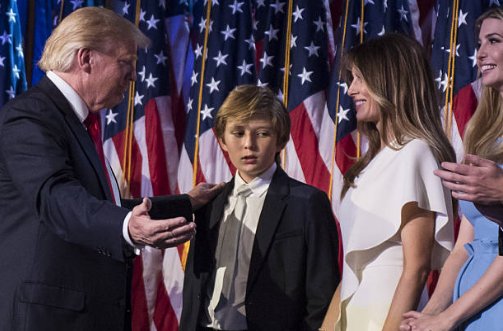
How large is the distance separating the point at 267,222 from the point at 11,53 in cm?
262

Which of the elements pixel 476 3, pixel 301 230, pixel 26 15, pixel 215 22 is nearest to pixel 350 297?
pixel 301 230

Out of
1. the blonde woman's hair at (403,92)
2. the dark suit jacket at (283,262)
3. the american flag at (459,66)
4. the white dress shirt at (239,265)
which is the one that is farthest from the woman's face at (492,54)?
the american flag at (459,66)

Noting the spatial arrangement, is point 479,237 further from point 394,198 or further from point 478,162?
point 478,162

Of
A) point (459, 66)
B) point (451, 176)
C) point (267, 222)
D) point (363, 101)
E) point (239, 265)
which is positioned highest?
point (459, 66)

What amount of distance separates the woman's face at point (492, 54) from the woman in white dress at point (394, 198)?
0.51 feet

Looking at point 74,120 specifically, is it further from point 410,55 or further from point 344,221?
point 410,55

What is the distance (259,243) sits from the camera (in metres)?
2.74

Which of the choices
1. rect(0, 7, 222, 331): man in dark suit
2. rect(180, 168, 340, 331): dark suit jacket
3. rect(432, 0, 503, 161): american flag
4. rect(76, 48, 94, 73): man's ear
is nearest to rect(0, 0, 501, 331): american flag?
rect(432, 0, 503, 161): american flag

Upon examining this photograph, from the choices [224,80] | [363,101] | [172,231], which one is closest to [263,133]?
[363,101]

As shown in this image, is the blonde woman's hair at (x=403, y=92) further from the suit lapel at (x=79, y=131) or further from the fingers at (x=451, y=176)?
the suit lapel at (x=79, y=131)

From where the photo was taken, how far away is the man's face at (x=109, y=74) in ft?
7.56

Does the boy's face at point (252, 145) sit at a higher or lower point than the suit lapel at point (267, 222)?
higher

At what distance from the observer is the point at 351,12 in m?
4.23

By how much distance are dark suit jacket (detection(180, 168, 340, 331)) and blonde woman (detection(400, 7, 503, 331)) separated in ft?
1.82
